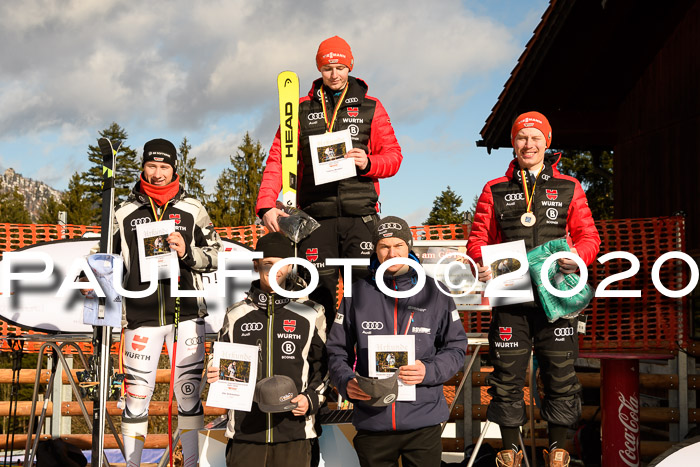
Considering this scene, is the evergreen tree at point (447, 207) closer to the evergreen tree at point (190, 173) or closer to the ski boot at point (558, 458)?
the evergreen tree at point (190, 173)

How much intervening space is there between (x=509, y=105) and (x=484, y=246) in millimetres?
7341

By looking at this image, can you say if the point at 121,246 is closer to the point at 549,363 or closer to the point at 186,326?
the point at 186,326

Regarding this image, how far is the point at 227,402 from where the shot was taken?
3.84m

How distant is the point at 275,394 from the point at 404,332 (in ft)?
2.65

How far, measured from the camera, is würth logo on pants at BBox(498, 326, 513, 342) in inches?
169

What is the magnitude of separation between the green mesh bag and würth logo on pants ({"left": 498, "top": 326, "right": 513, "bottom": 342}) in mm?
255

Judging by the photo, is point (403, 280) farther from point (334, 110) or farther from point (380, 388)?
point (334, 110)

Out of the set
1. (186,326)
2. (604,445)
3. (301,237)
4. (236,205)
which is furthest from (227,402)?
(236,205)

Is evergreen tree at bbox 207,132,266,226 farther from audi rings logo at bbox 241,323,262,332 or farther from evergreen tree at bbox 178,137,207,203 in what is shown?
audi rings logo at bbox 241,323,262,332

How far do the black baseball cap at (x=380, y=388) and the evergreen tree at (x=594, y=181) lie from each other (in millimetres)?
24553

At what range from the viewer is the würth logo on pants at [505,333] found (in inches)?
169

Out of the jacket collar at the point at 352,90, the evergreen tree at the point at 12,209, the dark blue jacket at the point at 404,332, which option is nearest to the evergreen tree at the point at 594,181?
the jacket collar at the point at 352,90

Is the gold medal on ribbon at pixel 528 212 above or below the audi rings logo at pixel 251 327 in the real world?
above

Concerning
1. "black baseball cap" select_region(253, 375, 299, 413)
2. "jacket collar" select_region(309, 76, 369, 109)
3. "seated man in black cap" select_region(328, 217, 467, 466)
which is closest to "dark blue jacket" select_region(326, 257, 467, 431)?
"seated man in black cap" select_region(328, 217, 467, 466)
